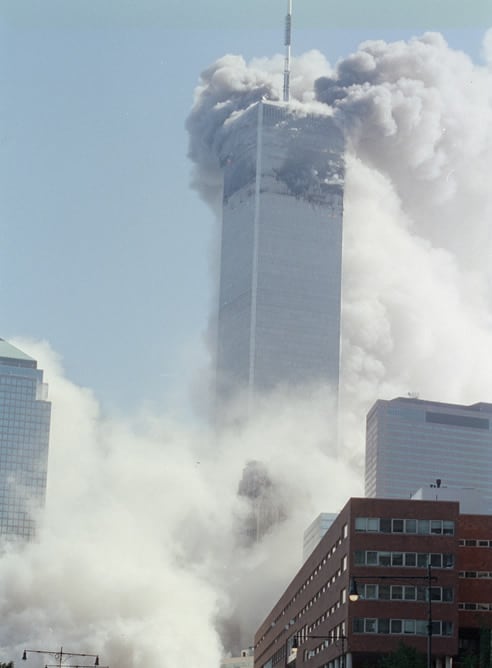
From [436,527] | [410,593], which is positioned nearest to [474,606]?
[436,527]

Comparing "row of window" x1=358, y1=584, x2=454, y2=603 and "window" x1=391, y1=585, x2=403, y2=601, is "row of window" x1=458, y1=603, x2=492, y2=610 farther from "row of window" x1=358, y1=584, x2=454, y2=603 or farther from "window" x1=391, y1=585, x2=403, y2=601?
"window" x1=391, y1=585, x2=403, y2=601

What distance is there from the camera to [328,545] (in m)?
144

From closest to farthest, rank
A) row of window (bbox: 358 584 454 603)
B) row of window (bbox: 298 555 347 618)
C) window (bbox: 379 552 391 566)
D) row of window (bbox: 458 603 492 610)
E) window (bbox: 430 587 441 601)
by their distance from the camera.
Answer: window (bbox: 430 587 441 601), row of window (bbox: 358 584 454 603), window (bbox: 379 552 391 566), row of window (bbox: 298 555 347 618), row of window (bbox: 458 603 492 610)

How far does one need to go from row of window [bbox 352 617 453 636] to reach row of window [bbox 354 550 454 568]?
14.9 ft

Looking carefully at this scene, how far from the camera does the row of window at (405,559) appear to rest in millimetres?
126938

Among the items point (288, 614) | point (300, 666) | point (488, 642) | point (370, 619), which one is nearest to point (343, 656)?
point (370, 619)

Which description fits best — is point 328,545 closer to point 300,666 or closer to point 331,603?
point 331,603

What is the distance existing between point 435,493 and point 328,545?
53.4 m

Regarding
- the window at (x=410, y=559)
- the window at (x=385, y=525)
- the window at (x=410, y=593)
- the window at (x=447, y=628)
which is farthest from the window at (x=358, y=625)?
the window at (x=385, y=525)

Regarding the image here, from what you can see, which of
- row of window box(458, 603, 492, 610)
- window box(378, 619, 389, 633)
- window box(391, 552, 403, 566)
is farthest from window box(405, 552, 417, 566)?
row of window box(458, 603, 492, 610)

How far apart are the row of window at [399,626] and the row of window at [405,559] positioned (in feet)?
14.9

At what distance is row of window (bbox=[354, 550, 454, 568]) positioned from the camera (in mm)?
126938

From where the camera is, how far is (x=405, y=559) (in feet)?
416

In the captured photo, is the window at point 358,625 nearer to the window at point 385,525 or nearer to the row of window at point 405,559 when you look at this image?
the row of window at point 405,559
